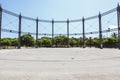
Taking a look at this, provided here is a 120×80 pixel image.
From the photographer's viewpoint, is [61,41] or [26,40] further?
[61,41]

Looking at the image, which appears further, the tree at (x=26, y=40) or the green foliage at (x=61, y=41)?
the tree at (x=26, y=40)

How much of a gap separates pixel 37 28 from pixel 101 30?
40.9 feet

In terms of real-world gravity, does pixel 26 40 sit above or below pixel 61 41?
above

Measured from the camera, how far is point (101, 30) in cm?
2969

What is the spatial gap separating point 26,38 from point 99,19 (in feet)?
94.7

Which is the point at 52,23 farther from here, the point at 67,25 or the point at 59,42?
the point at 59,42

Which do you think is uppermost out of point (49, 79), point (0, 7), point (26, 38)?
point (0, 7)

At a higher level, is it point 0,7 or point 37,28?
point 0,7

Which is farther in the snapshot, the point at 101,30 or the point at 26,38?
the point at 26,38

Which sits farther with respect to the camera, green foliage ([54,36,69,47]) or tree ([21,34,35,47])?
tree ([21,34,35,47])

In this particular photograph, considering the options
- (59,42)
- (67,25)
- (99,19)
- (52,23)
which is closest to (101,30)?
(99,19)

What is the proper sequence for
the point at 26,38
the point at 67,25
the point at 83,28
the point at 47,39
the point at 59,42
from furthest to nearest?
the point at 47,39
the point at 59,42
the point at 26,38
the point at 67,25
the point at 83,28

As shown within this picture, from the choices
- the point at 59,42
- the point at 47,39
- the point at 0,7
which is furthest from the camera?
the point at 47,39

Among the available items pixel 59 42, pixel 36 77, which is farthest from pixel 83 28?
pixel 36 77
